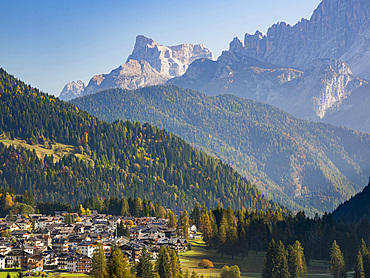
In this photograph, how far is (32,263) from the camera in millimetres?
148625

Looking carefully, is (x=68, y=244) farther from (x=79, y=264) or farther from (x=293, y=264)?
(x=293, y=264)

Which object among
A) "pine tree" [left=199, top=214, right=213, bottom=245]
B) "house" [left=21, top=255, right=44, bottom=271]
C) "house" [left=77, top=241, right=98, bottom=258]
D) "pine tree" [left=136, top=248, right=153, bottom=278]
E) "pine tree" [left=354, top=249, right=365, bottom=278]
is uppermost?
"pine tree" [left=199, top=214, right=213, bottom=245]

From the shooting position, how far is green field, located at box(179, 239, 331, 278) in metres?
156

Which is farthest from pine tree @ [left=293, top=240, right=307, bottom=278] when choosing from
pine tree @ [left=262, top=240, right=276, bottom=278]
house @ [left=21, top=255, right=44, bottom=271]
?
house @ [left=21, top=255, right=44, bottom=271]

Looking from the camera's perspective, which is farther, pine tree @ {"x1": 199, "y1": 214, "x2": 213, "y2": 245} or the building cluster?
pine tree @ {"x1": 199, "y1": 214, "x2": 213, "y2": 245}

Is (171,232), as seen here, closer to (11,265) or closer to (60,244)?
(60,244)

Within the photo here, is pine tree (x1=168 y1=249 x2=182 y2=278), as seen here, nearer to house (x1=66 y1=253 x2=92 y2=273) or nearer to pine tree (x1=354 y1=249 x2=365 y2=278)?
house (x1=66 y1=253 x2=92 y2=273)

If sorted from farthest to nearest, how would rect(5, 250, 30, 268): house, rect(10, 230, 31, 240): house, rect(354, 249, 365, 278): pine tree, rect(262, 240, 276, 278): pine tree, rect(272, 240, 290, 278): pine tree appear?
rect(10, 230, 31, 240): house
rect(5, 250, 30, 268): house
rect(262, 240, 276, 278): pine tree
rect(272, 240, 290, 278): pine tree
rect(354, 249, 365, 278): pine tree

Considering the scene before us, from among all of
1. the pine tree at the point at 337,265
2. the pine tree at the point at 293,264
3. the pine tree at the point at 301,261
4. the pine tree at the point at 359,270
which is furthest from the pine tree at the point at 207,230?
the pine tree at the point at 359,270

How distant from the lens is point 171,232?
19500 centimetres

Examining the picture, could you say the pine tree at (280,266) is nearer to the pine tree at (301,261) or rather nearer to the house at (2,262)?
the pine tree at (301,261)

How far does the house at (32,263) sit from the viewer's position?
14820 centimetres

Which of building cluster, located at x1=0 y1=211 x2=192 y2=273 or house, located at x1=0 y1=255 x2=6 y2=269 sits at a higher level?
building cluster, located at x1=0 y1=211 x2=192 y2=273

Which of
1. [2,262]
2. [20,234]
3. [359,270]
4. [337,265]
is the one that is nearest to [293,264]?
[337,265]
